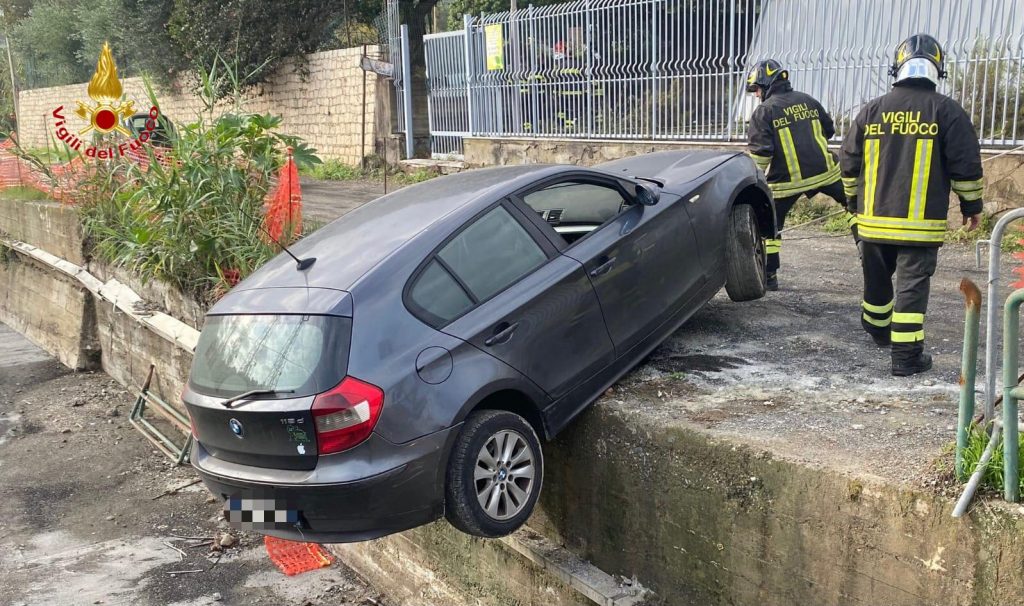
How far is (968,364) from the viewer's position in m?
3.10

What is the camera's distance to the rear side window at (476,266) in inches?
159

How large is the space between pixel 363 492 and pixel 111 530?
464 cm

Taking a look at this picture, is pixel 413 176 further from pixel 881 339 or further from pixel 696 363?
pixel 881 339

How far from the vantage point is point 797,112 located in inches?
246

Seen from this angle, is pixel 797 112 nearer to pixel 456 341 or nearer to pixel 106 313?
pixel 456 341

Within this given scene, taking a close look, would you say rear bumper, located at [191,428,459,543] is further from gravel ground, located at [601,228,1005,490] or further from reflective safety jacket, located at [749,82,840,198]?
reflective safety jacket, located at [749,82,840,198]

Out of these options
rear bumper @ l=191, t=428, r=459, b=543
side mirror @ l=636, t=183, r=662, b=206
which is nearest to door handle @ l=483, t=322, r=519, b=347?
rear bumper @ l=191, t=428, r=459, b=543

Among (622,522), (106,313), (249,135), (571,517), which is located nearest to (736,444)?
(622,522)

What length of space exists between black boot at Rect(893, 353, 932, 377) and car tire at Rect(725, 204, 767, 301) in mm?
1236

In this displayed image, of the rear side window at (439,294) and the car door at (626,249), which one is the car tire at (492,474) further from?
the car door at (626,249)

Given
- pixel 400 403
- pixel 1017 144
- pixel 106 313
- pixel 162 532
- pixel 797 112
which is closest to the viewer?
pixel 400 403

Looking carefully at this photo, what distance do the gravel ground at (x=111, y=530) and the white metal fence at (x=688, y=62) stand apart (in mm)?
6728

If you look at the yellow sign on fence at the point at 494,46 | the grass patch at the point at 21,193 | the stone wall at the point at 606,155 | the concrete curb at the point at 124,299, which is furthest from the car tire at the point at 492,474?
the grass patch at the point at 21,193

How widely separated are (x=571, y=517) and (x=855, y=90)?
624 centimetres
